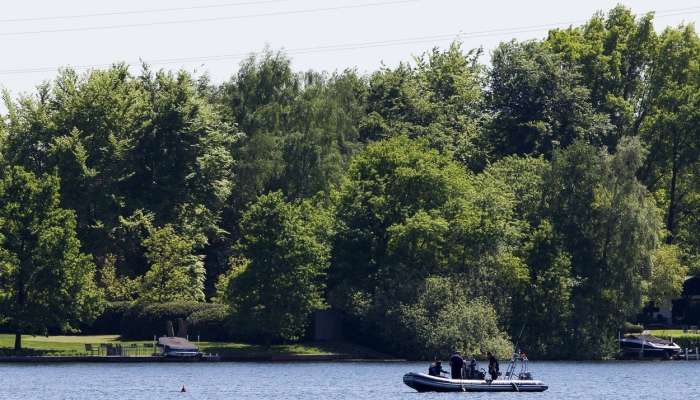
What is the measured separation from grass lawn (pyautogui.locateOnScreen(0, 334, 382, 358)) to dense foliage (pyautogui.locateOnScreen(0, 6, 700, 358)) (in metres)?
1.42

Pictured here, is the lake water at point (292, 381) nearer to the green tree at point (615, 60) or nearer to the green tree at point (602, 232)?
the green tree at point (602, 232)

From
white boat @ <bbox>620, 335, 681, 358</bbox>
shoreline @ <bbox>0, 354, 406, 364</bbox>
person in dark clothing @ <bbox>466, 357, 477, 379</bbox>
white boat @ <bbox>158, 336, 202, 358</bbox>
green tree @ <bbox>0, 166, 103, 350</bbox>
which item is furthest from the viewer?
white boat @ <bbox>620, 335, 681, 358</bbox>

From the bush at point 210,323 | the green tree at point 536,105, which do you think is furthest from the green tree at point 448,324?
the green tree at point 536,105

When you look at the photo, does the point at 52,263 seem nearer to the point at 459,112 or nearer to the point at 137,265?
the point at 137,265

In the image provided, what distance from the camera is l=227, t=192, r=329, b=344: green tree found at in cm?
10694

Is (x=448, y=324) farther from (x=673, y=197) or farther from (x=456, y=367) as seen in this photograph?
(x=673, y=197)

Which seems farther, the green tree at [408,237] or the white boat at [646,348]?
the white boat at [646,348]

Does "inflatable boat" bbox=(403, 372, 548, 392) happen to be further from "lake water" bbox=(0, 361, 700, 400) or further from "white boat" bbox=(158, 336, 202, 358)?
"white boat" bbox=(158, 336, 202, 358)

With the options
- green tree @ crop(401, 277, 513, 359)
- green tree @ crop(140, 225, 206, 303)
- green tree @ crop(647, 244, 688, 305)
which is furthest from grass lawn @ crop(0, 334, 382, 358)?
green tree @ crop(647, 244, 688, 305)

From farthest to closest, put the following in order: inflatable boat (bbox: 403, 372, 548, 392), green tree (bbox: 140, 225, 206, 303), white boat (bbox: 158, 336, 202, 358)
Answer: green tree (bbox: 140, 225, 206, 303), white boat (bbox: 158, 336, 202, 358), inflatable boat (bbox: 403, 372, 548, 392)

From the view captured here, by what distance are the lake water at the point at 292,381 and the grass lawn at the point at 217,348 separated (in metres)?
4.01

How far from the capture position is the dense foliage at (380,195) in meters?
107

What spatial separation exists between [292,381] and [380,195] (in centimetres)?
2972

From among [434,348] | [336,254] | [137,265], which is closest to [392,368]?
[434,348]
